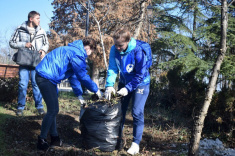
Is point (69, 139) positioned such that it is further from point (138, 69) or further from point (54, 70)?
point (138, 69)

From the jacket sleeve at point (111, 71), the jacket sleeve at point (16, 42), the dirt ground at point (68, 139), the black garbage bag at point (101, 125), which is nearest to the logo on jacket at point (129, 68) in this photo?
the jacket sleeve at point (111, 71)

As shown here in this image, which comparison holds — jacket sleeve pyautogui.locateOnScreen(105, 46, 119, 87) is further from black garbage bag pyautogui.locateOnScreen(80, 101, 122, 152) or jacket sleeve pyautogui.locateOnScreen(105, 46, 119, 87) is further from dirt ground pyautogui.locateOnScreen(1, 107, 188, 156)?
dirt ground pyautogui.locateOnScreen(1, 107, 188, 156)

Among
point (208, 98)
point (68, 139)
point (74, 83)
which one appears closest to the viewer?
point (208, 98)

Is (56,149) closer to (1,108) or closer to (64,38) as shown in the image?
(1,108)

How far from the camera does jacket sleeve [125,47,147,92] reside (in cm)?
292

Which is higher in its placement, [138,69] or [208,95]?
[138,69]

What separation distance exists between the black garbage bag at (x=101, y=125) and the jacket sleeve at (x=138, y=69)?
31 cm

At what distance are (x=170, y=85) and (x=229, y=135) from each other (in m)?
3.96

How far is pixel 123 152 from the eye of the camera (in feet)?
9.89

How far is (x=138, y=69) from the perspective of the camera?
9.63ft

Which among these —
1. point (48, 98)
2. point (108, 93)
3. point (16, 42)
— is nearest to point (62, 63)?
point (48, 98)

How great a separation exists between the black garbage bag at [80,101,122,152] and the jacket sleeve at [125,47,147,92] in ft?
1.03

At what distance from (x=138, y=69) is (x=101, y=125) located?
34.9 inches

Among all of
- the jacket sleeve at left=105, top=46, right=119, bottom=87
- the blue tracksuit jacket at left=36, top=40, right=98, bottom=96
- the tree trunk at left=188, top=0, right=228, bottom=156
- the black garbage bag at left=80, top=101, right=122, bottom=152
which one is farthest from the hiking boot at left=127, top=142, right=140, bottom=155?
the blue tracksuit jacket at left=36, top=40, right=98, bottom=96
